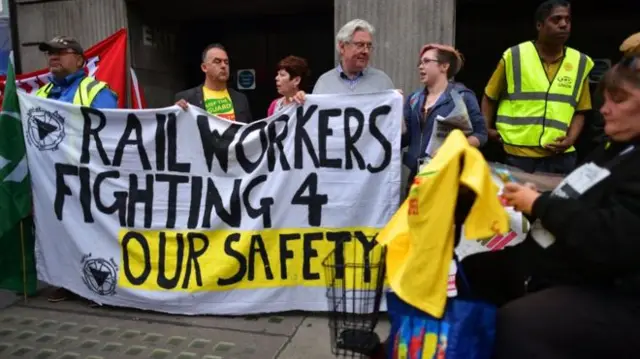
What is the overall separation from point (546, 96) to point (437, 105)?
830 mm

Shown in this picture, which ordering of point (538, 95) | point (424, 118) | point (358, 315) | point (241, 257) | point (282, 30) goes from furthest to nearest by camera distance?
point (282, 30) < point (241, 257) < point (538, 95) < point (424, 118) < point (358, 315)

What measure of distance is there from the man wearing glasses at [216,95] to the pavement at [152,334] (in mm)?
1625

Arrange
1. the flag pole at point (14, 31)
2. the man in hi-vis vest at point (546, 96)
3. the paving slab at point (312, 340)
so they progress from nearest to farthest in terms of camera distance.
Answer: the paving slab at point (312, 340) → the man in hi-vis vest at point (546, 96) → the flag pole at point (14, 31)

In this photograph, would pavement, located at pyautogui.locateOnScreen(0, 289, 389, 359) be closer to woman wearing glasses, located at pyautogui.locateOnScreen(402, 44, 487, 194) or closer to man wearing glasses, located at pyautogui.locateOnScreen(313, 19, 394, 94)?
woman wearing glasses, located at pyautogui.locateOnScreen(402, 44, 487, 194)

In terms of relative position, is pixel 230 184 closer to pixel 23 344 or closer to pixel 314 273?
pixel 314 273

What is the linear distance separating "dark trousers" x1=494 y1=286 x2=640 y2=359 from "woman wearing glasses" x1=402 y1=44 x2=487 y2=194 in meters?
1.60

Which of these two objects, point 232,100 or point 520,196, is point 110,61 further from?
point 520,196

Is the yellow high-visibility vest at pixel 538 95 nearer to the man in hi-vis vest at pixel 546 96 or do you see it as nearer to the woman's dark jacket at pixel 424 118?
the man in hi-vis vest at pixel 546 96

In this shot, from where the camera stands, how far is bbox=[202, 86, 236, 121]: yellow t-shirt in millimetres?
4227

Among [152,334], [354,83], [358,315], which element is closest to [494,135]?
[354,83]

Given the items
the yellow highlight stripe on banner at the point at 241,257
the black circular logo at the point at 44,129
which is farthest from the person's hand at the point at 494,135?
the black circular logo at the point at 44,129

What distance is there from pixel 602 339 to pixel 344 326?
0.99 metres

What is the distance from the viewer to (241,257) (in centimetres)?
382

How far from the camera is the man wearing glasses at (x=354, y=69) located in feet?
12.6
